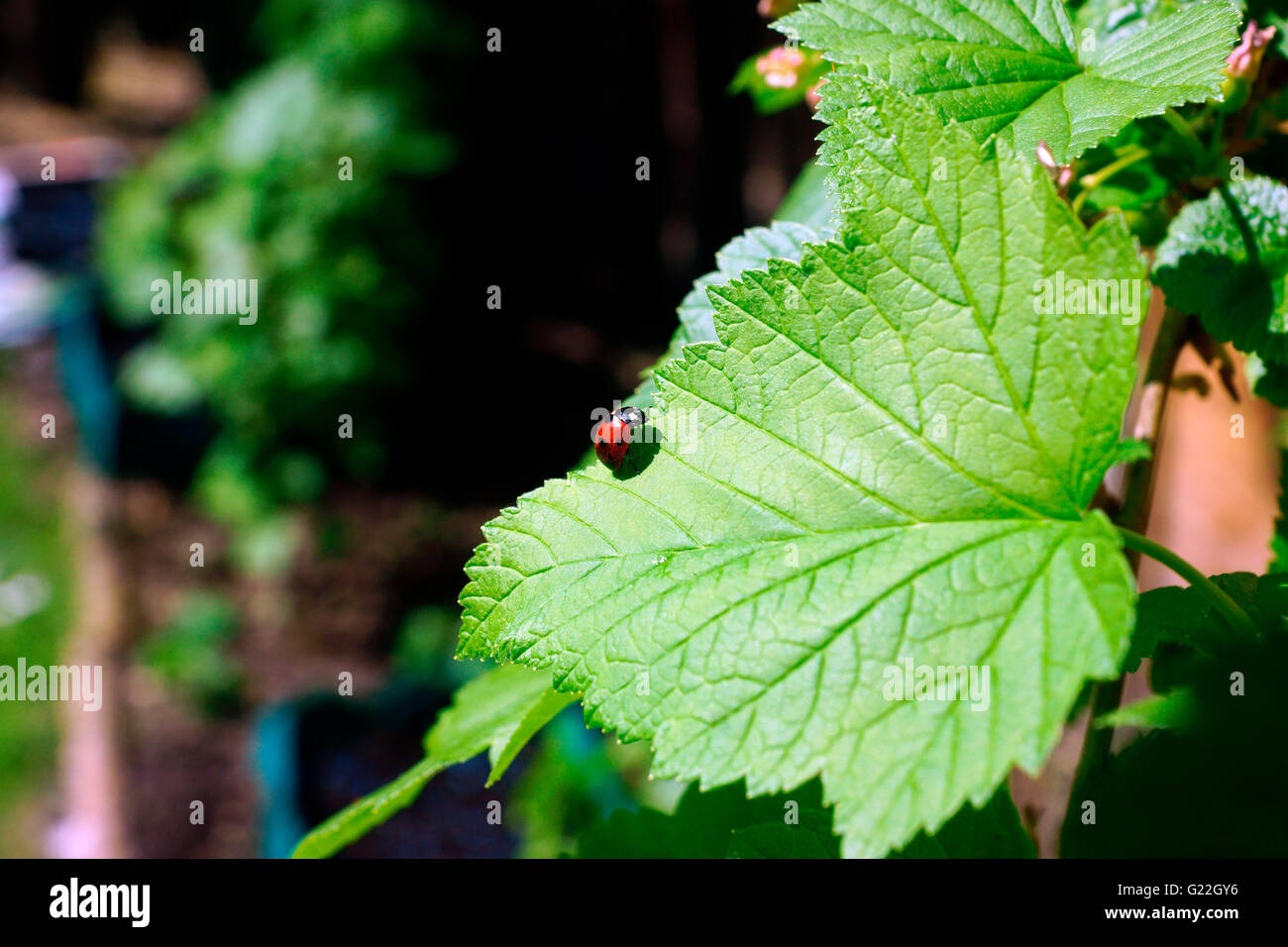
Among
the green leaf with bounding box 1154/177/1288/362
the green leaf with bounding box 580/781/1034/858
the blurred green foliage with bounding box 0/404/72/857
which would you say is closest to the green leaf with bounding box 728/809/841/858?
the green leaf with bounding box 580/781/1034/858

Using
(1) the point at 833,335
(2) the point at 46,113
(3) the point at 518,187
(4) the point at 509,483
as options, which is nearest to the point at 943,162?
(1) the point at 833,335

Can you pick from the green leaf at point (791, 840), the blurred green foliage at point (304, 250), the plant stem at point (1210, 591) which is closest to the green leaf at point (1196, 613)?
the plant stem at point (1210, 591)

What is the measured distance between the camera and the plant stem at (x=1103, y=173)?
811 mm

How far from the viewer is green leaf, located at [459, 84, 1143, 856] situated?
577 millimetres

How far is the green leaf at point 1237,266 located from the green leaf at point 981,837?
370mm

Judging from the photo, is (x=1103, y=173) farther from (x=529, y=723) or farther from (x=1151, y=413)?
(x=529, y=723)

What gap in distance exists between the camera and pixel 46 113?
7.38 m

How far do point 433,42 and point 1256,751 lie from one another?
384cm

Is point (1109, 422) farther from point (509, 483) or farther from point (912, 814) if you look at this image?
point (509, 483)

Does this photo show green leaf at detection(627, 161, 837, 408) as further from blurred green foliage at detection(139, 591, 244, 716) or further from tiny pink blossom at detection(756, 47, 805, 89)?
blurred green foliage at detection(139, 591, 244, 716)

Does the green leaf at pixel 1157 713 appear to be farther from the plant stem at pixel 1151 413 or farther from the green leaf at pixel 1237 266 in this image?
the green leaf at pixel 1237 266

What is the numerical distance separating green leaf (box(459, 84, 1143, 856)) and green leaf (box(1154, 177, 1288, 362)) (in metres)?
0.23

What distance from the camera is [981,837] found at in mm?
755

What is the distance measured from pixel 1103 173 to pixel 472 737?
656mm
